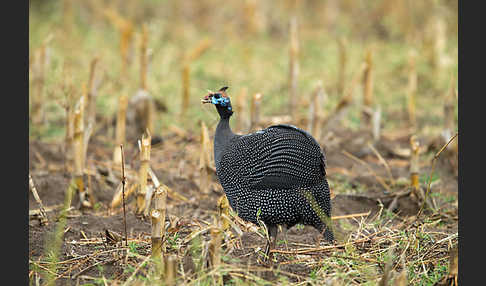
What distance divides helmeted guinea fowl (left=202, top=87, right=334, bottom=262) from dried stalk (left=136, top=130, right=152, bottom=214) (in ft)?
1.87

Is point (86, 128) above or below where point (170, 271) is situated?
above

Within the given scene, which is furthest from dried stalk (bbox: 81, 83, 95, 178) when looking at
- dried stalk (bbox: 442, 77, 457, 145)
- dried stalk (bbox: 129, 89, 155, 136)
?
dried stalk (bbox: 442, 77, 457, 145)

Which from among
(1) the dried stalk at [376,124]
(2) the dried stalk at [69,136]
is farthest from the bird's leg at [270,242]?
(1) the dried stalk at [376,124]

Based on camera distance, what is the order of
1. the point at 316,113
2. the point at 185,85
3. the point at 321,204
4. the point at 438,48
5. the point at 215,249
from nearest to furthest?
the point at 215,249, the point at 321,204, the point at 316,113, the point at 185,85, the point at 438,48

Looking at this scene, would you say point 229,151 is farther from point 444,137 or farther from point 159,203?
point 444,137

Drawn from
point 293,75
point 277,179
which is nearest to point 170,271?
point 277,179

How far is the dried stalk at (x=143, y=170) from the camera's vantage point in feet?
14.4

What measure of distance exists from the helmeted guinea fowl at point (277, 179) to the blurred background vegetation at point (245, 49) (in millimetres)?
2513

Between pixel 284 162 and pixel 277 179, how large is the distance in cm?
11

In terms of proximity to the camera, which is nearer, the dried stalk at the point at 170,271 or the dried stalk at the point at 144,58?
the dried stalk at the point at 170,271

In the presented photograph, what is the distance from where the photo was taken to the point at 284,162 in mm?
3951

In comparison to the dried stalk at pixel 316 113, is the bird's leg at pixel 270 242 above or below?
below

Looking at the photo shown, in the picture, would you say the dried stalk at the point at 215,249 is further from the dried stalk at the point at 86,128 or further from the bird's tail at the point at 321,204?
the dried stalk at the point at 86,128

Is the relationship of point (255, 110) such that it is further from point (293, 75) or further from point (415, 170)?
point (293, 75)
